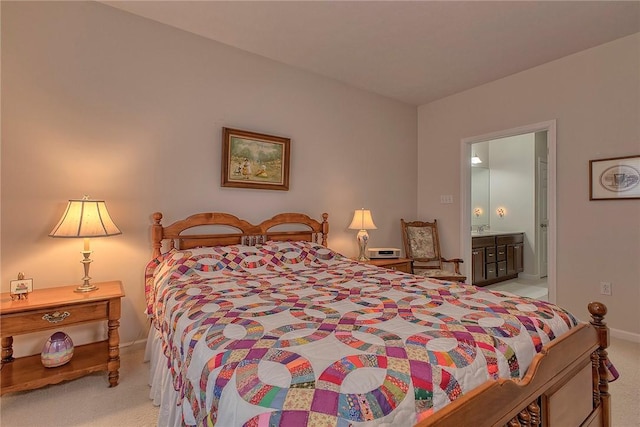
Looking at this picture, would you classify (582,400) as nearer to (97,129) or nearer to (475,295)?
(475,295)

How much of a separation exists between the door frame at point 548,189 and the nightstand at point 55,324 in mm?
3758

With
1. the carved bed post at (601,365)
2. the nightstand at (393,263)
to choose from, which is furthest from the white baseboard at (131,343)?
the carved bed post at (601,365)

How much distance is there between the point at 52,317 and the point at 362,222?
107 inches

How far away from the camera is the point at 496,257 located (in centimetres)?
494

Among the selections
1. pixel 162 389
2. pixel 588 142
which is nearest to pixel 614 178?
pixel 588 142

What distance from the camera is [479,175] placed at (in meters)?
5.94

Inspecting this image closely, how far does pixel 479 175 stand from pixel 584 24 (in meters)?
3.52

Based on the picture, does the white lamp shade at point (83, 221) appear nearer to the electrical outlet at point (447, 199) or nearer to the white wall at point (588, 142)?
the electrical outlet at point (447, 199)

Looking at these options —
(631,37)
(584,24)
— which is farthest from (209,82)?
(631,37)

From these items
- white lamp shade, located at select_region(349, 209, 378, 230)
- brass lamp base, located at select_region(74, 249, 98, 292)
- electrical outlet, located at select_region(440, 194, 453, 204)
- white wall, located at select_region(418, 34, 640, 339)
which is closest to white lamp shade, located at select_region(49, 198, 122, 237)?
brass lamp base, located at select_region(74, 249, 98, 292)

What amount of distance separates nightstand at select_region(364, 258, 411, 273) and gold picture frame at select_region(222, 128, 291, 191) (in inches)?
49.6

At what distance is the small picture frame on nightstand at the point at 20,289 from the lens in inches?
73.1

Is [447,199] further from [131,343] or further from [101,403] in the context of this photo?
[101,403]

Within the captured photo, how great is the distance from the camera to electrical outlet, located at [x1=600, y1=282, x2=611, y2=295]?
2.90 meters
